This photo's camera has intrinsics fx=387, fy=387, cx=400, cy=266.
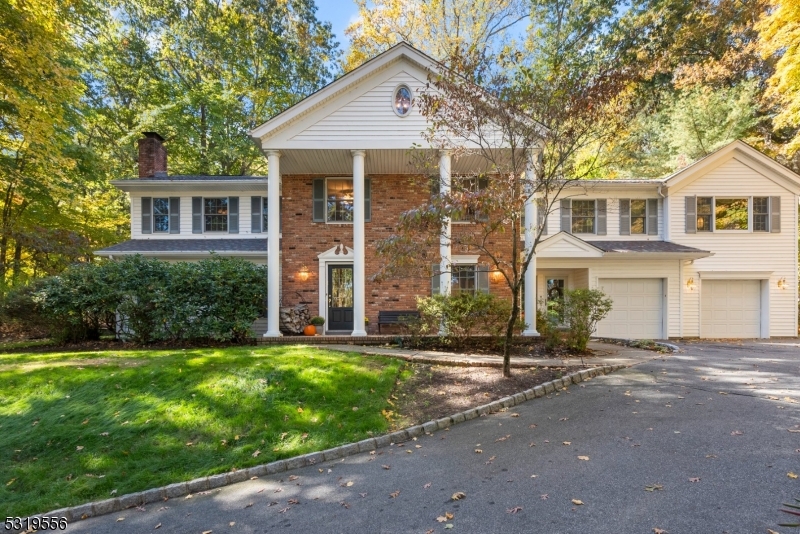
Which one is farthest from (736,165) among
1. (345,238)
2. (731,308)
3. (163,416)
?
(163,416)

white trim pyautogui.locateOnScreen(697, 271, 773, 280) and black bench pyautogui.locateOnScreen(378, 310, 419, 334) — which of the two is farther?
white trim pyautogui.locateOnScreen(697, 271, 773, 280)

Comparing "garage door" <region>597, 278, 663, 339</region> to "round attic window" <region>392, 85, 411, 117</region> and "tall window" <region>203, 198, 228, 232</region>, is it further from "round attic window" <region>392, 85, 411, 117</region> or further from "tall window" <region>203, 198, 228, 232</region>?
"tall window" <region>203, 198, 228, 232</region>

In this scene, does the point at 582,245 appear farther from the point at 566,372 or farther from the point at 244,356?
the point at 244,356

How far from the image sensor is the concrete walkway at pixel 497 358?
7.75m

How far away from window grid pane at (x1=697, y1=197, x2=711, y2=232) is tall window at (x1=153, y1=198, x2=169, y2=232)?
19159 millimetres

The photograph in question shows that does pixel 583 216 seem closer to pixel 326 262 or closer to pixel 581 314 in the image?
pixel 581 314

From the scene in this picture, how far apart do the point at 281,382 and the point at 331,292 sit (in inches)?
257

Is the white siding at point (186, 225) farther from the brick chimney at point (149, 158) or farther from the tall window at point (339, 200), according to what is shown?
the tall window at point (339, 200)

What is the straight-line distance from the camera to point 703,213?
547 inches

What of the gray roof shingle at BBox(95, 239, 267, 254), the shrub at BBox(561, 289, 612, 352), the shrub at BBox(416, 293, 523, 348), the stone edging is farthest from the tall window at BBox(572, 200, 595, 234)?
the gray roof shingle at BBox(95, 239, 267, 254)

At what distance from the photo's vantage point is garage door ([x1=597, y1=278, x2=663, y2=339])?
13578 mm

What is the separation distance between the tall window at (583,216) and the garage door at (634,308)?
6.40ft

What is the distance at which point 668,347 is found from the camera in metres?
10.1

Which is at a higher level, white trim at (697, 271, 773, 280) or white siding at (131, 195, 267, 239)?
white siding at (131, 195, 267, 239)
